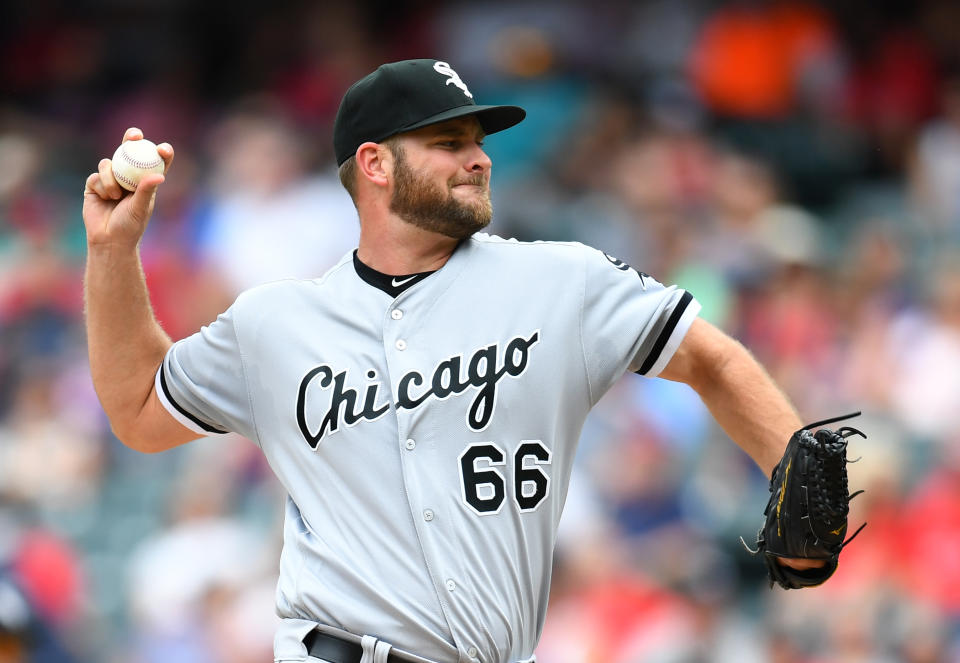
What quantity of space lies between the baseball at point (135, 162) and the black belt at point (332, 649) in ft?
3.61

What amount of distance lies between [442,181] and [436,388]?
0.48 m

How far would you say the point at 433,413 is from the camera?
3.06 metres

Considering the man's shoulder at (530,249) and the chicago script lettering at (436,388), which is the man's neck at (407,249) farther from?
the chicago script lettering at (436,388)

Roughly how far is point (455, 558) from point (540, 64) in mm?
7043

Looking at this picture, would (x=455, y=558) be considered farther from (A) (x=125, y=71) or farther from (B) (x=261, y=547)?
(A) (x=125, y=71)

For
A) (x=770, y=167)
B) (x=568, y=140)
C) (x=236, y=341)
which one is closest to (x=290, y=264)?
(x=568, y=140)

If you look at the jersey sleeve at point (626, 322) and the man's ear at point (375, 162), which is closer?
the jersey sleeve at point (626, 322)

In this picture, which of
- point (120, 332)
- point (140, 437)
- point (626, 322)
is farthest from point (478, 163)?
point (140, 437)

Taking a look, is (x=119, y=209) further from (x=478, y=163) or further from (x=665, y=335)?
(x=665, y=335)

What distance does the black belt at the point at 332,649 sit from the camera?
301 cm

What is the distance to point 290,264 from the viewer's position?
8.54m

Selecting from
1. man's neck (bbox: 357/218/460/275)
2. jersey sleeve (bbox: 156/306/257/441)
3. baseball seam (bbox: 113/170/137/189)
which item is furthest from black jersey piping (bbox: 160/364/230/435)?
man's neck (bbox: 357/218/460/275)

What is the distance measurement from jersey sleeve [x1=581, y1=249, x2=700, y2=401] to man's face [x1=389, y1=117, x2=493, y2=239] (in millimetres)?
292

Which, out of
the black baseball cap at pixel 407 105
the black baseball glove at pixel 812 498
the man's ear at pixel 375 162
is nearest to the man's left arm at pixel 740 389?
the black baseball glove at pixel 812 498
